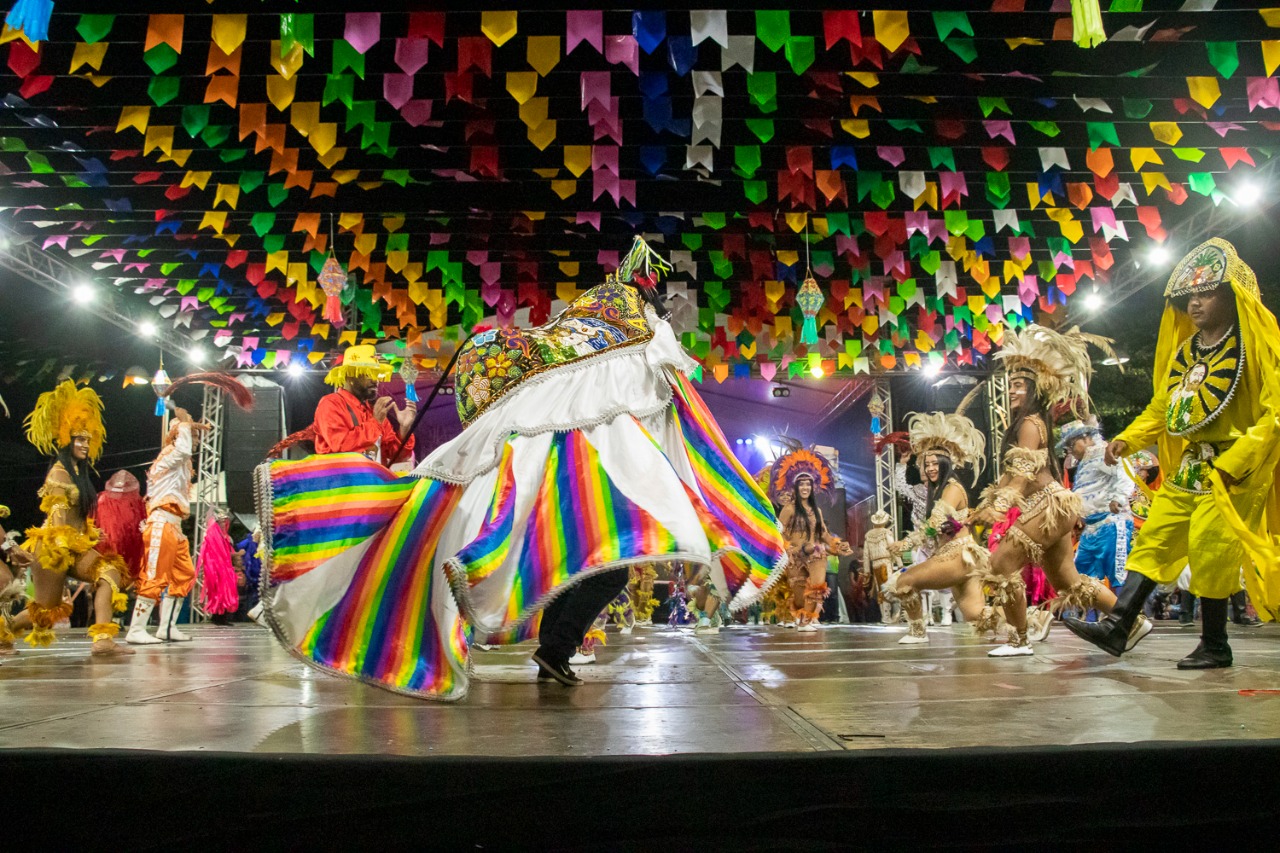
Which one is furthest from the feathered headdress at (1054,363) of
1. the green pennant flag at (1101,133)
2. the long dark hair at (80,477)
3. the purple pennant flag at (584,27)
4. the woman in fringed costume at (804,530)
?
the long dark hair at (80,477)

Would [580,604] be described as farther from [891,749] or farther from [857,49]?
[857,49]

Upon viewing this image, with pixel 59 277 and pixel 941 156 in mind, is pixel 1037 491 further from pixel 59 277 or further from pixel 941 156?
pixel 59 277

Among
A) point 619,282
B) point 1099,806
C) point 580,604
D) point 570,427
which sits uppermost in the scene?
point 619,282

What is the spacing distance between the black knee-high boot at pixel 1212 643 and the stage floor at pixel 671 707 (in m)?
0.09

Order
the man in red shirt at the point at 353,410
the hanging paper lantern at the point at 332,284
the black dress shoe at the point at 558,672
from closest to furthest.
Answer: the black dress shoe at the point at 558,672
the man in red shirt at the point at 353,410
the hanging paper lantern at the point at 332,284

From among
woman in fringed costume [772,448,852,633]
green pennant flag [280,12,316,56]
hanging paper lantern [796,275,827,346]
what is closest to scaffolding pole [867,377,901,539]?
woman in fringed costume [772,448,852,633]

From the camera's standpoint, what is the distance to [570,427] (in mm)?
3092

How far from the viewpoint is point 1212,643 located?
12.2 feet

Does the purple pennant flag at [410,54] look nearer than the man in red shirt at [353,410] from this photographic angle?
No

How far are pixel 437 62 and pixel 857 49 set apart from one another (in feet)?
8.70

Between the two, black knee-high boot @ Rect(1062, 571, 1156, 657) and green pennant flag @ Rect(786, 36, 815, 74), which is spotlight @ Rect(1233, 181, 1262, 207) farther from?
black knee-high boot @ Rect(1062, 571, 1156, 657)

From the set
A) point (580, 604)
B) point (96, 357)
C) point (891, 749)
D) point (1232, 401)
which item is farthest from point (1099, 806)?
point (96, 357)

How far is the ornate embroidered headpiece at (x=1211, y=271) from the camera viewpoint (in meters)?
3.86

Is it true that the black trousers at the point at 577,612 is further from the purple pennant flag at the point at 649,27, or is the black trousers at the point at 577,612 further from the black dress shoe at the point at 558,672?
the purple pennant flag at the point at 649,27
